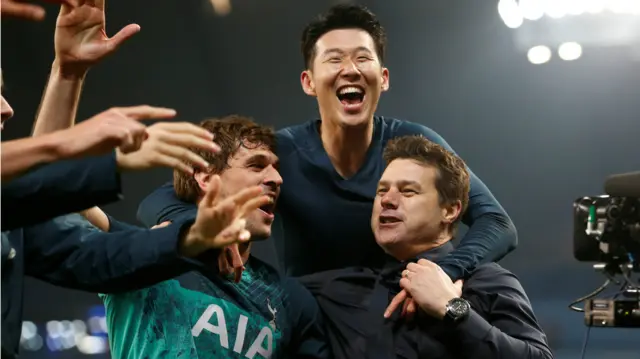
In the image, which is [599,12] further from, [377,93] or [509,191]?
[377,93]

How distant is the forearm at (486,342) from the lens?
1.69 m

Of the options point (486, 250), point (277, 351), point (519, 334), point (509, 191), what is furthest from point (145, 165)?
point (509, 191)

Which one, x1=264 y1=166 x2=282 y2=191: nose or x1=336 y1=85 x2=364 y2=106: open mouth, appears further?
x1=336 y1=85 x2=364 y2=106: open mouth

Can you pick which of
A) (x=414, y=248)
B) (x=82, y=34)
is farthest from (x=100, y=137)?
(x=414, y=248)

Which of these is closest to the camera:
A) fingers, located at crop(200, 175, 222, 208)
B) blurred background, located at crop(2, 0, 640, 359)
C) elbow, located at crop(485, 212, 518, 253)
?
fingers, located at crop(200, 175, 222, 208)

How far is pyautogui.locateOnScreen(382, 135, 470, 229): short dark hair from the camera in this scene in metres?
2.00

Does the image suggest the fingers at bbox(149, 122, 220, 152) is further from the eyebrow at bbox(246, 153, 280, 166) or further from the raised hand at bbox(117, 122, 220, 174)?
the eyebrow at bbox(246, 153, 280, 166)

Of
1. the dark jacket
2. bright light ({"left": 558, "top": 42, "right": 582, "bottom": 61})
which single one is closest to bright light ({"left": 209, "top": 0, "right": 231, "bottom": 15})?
bright light ({"left": 558, "top": 42, "right": 582, "bottom": 61})

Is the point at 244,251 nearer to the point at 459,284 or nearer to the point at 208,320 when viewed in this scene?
the point at 208,320

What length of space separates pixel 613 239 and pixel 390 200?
0.88m

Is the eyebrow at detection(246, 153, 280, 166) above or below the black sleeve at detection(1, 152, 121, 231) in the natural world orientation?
below

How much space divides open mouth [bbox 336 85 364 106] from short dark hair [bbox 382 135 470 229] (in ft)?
0.98

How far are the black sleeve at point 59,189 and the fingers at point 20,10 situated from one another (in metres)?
0.24

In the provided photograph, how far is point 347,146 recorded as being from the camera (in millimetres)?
2338
